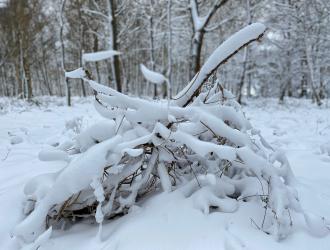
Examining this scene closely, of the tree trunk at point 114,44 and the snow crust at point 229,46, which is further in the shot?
the tree trunk at point 114,44

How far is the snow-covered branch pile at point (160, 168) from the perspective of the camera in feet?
4.88

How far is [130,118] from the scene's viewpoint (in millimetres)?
1768

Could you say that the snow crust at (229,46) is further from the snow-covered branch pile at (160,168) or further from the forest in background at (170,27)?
the forest in background at (170,27)

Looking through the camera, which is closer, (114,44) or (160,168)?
(160,168)

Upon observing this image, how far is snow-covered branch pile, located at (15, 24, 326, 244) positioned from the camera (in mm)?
1487

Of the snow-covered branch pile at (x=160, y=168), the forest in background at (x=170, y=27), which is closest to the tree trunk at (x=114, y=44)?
the forest in background at (x=170, y=27)

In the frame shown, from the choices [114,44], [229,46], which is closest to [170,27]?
[114,44]

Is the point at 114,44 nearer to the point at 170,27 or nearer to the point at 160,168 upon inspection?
the point at 170,27

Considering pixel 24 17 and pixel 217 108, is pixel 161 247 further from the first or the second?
pixel 24 17

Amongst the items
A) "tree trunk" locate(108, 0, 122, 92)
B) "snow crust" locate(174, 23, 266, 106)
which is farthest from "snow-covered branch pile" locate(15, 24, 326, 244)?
"tree trunk" locate(108, 0, 122, 92)

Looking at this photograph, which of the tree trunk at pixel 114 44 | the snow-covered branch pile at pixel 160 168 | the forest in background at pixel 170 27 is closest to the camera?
the snow-covered branch pile at pixel 160 168

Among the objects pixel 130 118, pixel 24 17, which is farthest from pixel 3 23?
pixel 130 118

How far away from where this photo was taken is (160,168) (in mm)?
1757

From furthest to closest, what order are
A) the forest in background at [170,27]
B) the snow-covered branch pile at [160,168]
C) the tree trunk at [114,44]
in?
the forest in background at [170,27], the tree trunk at [114,44], the snow-covered branch pile at [160,168]
